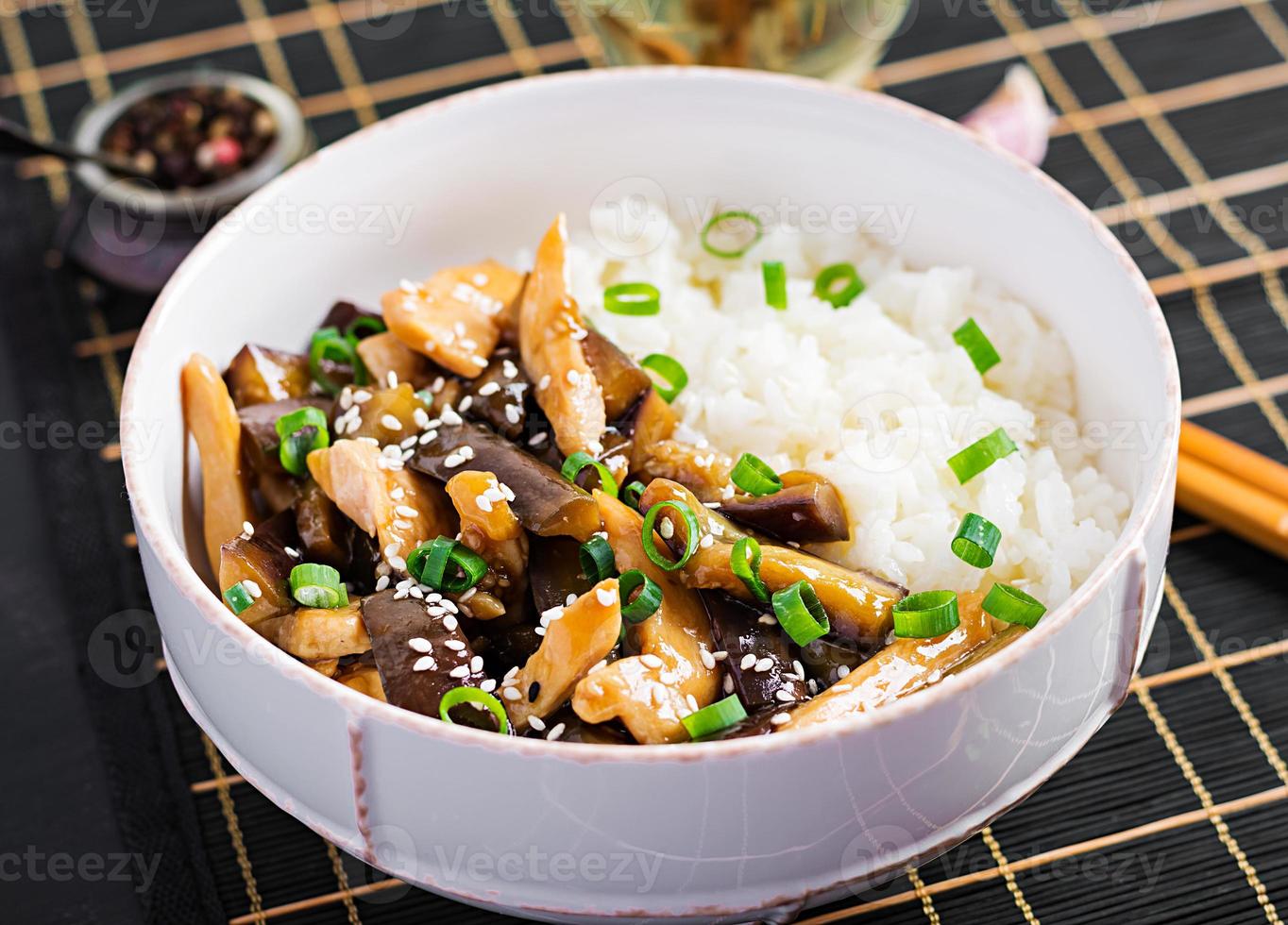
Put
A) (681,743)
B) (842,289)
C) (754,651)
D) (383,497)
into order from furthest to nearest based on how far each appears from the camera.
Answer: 1. (842,289)
2. (383,497)
3. (754,651)
4. (681,743)

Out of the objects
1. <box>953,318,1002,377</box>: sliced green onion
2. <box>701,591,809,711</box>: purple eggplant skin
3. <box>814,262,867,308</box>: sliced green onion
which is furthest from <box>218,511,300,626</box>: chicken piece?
<box>953,318,1002,377</box>: sliced green onion

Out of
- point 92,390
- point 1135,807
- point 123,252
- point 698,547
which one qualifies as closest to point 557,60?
point 123,252

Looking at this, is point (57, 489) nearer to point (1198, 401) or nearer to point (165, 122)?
point (165, 122)

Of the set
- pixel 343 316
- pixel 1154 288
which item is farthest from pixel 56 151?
pixel 1154 288

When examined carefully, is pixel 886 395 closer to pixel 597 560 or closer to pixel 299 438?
pixel 597 560

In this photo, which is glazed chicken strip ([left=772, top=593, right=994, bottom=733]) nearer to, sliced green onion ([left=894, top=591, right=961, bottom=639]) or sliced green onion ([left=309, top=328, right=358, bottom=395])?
sliced green onion ([left=894, top=591, right=961, bottom=639])

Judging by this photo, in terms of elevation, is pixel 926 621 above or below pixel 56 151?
below

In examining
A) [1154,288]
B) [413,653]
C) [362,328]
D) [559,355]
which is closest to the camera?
[413,653]
